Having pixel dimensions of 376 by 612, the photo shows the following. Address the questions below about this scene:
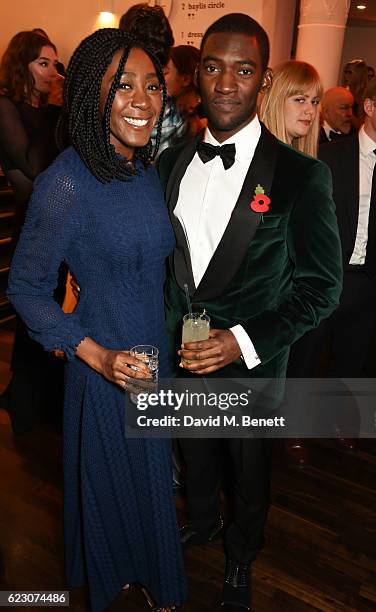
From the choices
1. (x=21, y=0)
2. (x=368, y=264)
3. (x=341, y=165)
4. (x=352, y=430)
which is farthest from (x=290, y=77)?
(x=21, y=0)

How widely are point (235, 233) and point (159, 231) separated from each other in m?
0.22

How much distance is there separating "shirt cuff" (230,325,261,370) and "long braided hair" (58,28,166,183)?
0.53m

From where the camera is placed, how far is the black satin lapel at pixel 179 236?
1538 mm

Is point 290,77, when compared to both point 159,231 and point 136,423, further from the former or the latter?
point 136,423

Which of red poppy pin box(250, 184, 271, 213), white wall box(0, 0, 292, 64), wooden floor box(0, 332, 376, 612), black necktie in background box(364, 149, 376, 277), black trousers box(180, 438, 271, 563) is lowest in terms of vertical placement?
wooden floor box(0, 332, 376, 612)

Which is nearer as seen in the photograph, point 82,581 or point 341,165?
point 82,581

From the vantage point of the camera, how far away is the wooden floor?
1.83 metres

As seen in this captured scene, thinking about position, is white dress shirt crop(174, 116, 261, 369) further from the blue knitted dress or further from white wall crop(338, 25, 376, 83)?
white wall crop(338, 25, 376, 83)

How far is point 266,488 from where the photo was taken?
5.73ft

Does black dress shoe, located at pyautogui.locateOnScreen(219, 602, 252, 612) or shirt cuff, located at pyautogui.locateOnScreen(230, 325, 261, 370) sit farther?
black dress shoe, located at pyautogui.locateOnScreen(219, 602, 252, 612)

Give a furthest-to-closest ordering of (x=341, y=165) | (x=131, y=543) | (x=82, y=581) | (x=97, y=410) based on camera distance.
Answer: (x=341, y=165)
(x=82, y=581)
(x=131, y=543)
(x=97, y=410)

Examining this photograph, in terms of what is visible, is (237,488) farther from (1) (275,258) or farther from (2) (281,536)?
(1) (275,258)

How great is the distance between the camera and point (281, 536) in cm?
211

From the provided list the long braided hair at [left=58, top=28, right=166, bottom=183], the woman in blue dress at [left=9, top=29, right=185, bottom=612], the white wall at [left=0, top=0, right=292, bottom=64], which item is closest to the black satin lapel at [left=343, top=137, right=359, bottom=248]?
the woman in blue dress at [left=9, top=29, right=185, bottom=612]
